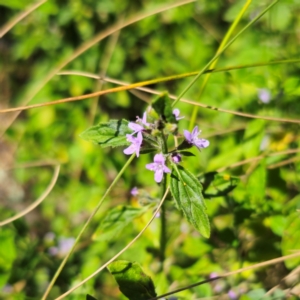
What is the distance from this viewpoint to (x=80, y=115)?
2.22 m

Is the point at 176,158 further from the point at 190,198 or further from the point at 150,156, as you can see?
the point at 150,156

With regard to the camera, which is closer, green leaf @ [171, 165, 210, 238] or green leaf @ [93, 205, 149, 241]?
green leaf @ [171, 165, 210, 238]

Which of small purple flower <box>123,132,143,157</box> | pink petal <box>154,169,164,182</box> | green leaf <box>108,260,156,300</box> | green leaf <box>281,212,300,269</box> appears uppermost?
small purple flower <box>123,132,143,157</box>

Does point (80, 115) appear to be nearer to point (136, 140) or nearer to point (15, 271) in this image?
point (15, 271)

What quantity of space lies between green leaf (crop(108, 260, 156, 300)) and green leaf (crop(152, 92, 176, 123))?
0.44 metres

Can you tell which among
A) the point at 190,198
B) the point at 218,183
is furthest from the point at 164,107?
the point at 218,183

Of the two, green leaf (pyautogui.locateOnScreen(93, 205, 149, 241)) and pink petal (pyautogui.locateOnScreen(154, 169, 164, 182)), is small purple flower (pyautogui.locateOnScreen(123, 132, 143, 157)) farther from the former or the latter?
green leaf (pyautogui.locateOnScreen(93, 205, 149, 241))

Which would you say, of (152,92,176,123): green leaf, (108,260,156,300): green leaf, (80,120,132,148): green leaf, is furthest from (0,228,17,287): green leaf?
(152,92,176,123): green leaf

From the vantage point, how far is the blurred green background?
1.54 meters

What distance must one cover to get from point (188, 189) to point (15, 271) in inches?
40.2

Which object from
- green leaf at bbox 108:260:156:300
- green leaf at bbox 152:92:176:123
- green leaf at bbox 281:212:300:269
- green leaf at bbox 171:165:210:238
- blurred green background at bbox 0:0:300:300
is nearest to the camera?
green leaf at bbox 152:92:176:123

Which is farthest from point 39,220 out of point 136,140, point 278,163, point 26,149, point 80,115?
point 136,140

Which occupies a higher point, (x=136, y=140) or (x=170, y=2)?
(x=170, y=2)

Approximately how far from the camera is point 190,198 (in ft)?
3.45
